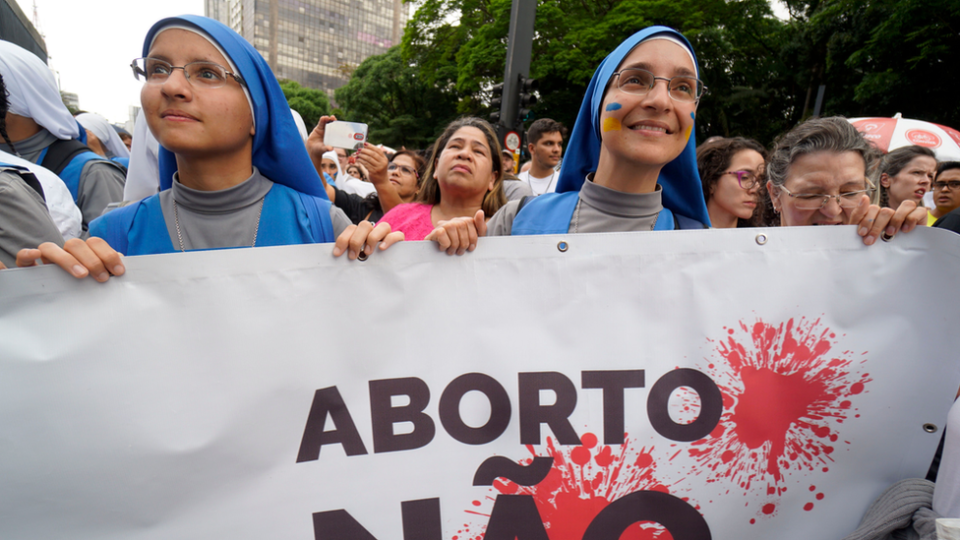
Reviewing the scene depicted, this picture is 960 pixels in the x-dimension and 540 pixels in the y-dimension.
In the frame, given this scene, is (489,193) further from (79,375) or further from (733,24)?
(733,24)

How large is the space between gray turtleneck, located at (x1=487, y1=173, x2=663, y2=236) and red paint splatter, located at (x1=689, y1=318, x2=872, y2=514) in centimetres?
47

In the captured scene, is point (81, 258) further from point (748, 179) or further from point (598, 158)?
point (748, 179)

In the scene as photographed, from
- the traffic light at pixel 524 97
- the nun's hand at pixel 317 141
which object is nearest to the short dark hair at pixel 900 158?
the nun's hand at pixel 317 141

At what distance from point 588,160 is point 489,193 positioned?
1.06 m

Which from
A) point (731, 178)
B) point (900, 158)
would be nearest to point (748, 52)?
point (900, 158)

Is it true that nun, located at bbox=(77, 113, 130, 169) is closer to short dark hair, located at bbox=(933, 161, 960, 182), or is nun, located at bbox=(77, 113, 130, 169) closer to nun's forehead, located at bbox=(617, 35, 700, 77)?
nun's forehead, located at bbox=(617, 35, 700, 77)

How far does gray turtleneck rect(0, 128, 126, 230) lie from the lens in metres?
2.70

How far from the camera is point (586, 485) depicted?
1.33 metres

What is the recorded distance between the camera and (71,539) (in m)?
1.21

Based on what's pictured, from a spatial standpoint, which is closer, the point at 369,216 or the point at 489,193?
the point at 489,193

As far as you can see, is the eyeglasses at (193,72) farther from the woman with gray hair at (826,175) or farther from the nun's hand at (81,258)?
the woman with gray hair at (826,175)

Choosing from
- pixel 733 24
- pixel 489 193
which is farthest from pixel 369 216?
pixel 733 24

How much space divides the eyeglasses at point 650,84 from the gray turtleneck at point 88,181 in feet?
8.17

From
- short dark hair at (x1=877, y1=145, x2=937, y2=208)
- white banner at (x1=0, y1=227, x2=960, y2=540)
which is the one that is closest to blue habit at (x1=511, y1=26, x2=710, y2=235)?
white banner at (x1=0, y1=227, x2=960, y2=540)
